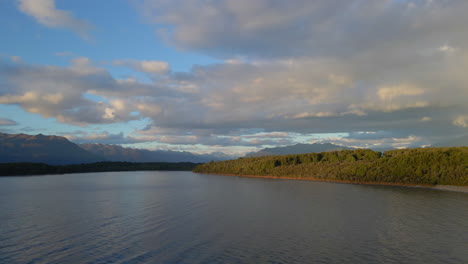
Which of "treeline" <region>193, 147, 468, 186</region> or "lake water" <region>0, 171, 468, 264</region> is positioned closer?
"lake water" <region>0, 171, 468, 264</region>

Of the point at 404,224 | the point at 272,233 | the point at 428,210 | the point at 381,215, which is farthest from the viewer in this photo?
the point at 428,210

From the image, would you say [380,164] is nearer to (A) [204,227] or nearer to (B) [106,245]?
(A) [204,227]

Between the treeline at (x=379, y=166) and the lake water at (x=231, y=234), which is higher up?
the treeline at (x=379, y=166)

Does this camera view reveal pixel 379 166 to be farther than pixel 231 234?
Yes

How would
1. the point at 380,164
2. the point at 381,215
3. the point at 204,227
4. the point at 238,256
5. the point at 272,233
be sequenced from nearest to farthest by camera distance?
1. the point at 238,256
2. the point at 272,233
3. the point at 204,227
4. the point at 381,215
5. the point at 380,164

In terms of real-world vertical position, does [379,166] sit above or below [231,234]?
above

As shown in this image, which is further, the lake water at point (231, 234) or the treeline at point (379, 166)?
the treeline at point (379, 166)

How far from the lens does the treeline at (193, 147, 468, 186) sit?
77.8m

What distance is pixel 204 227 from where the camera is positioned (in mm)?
29719

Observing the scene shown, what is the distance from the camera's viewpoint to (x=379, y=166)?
92.9 metres

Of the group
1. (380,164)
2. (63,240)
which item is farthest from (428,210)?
(380,164)

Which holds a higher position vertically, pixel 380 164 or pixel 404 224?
pixel 380 164

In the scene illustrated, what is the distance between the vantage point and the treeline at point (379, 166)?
77.8 meters

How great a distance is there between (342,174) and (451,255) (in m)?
81.0
